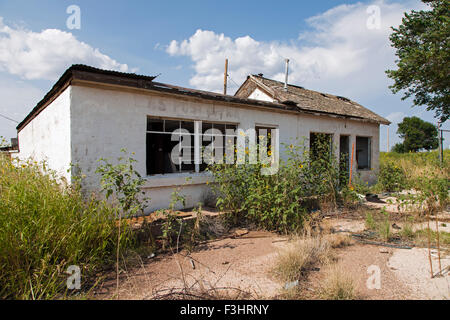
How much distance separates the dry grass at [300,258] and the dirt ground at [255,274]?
5.0 inches

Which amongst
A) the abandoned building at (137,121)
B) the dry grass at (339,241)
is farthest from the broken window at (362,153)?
the dry grass at (339,241)

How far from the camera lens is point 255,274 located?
3836 mm

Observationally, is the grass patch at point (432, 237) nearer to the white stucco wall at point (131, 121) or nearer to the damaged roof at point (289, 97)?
the white stucco wall at point (131, 121)

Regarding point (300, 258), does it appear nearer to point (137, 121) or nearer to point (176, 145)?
point (176, 145)

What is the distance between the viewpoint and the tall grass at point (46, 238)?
317cm

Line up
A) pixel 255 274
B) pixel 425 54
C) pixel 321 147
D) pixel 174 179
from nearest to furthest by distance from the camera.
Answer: pixel 255 274
pixel 174 179
pixel 321 147
pixel 425 54

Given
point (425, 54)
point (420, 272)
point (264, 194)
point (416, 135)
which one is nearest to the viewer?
point (420, 272)

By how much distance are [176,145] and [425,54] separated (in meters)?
10.7

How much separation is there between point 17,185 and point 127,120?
2.52m

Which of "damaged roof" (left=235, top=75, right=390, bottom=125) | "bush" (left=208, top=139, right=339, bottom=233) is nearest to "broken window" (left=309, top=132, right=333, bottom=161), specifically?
"damaged roof" (left=235, top=75, right=390, bottom=125)

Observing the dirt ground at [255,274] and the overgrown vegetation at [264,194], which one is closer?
the dirt ground at [255,274]

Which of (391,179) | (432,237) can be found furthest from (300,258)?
(391,179)
